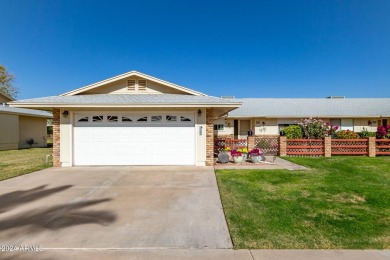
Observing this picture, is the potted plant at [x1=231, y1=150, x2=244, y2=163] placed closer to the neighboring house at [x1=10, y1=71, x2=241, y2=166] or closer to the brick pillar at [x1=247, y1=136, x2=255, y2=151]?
the neighboring house at [x1=10, y1=71, x2=241, y2=166]

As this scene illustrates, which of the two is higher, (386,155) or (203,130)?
(203,130)

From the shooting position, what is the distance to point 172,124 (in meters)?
→ 9.79

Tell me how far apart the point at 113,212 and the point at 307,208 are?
4087mm

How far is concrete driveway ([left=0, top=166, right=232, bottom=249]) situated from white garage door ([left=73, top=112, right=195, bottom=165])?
6.81 ft

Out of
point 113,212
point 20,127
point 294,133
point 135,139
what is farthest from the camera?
point 20,127

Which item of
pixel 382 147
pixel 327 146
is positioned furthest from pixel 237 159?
pixel 382 147

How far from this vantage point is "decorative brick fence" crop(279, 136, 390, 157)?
40.4 feet

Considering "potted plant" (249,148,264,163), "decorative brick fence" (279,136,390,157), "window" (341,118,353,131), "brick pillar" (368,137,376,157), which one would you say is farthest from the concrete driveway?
"window" (341,118,353,131)

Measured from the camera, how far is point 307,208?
4.67 m

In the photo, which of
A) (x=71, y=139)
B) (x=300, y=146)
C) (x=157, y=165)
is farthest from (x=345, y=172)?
(x=71, y=139)

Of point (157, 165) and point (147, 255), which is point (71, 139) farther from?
point (147, 255)

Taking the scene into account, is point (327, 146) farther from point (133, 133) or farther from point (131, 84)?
point (131, 84)

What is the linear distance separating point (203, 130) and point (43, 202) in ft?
20.4

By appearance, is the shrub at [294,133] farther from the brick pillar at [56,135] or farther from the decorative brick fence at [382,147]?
the brick pillar at [56,135]
